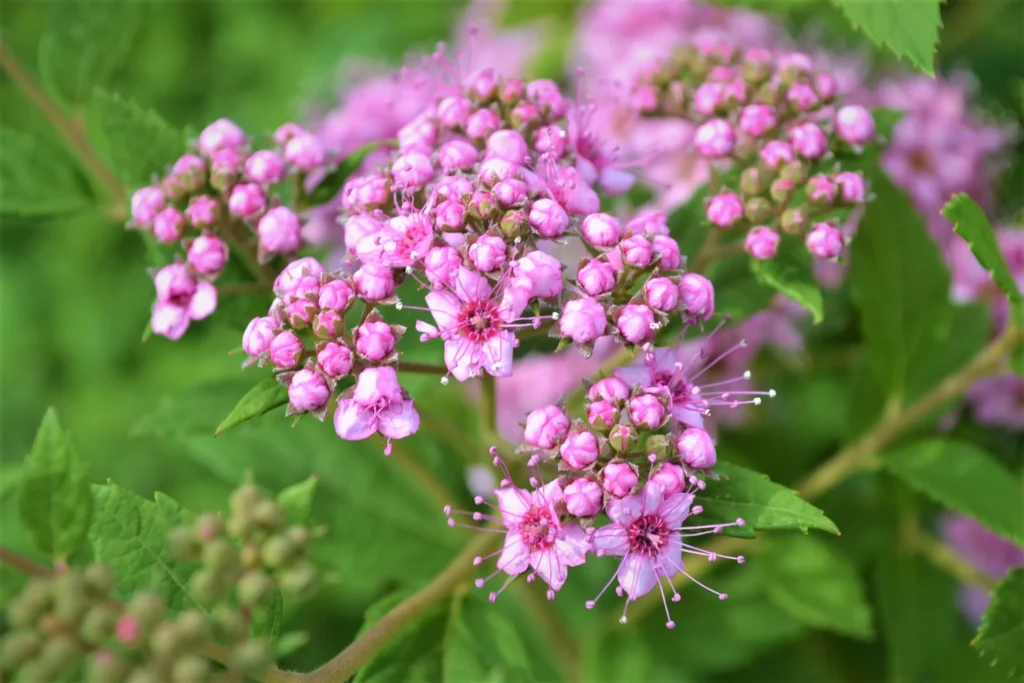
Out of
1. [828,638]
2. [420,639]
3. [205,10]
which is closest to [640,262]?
[420,639]

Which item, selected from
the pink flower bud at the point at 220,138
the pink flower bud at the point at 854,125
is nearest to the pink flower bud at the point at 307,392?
the pink flower bud at the point at 220,138

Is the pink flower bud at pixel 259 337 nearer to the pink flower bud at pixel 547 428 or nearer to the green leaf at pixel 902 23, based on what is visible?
the pink flower bud at pixel 547 428

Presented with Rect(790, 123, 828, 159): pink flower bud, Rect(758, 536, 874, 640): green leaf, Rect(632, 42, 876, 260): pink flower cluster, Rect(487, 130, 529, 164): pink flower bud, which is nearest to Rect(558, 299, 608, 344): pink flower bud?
Rect(487, 130, 529, 164): pink flower bud

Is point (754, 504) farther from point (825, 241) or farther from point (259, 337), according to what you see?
point (259, 337)

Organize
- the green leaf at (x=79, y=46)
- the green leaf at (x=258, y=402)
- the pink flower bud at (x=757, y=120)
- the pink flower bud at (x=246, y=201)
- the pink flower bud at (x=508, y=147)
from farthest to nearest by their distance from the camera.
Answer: the green leaf at (x=79, y=46), the pink flower bud at (x=757, y=120), the pink flower bud at (x=246, y=201), the pink flower bud at (x=508, y=147), the green leaf at (x=258, y=402)

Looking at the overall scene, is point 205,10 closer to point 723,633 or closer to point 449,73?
point 449,73

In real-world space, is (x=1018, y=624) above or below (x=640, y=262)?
below
